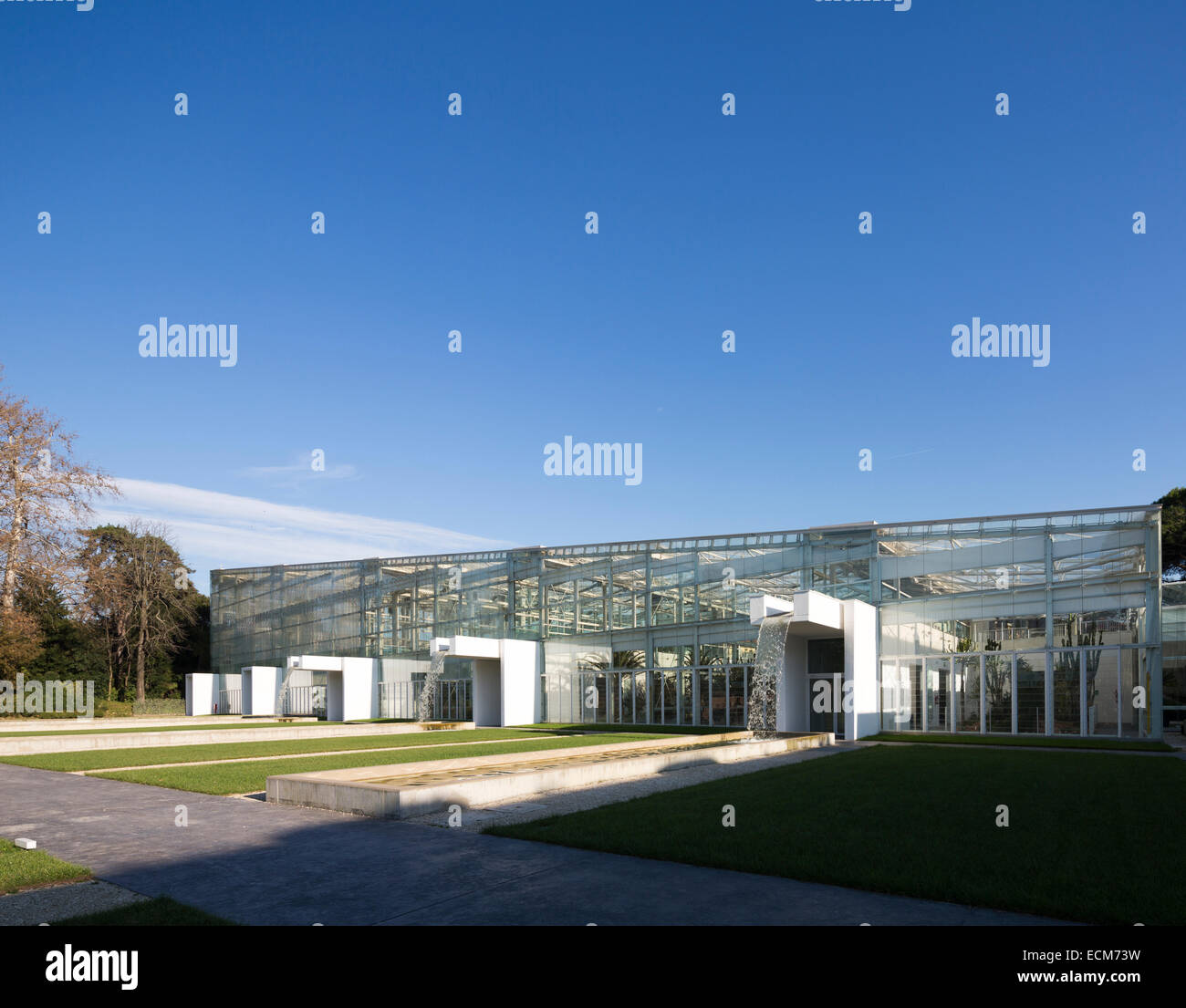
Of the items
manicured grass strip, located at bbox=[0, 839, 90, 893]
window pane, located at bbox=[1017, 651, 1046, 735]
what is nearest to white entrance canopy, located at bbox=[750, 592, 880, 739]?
window pane, located at bbox=[1017, 651, 1046, 735]

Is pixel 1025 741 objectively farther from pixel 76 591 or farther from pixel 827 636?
pixel 76 591

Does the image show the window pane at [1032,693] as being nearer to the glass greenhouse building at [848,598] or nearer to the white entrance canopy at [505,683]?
the glass greenhouse building at [848,598]

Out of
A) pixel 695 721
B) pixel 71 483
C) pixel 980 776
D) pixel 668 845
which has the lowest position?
pixel 695 721

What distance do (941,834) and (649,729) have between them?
85.5 feet

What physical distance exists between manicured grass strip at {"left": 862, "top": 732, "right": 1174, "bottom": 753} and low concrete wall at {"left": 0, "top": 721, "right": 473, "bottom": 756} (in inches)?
686

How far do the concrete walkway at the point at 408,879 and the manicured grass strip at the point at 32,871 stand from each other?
246 millimetres

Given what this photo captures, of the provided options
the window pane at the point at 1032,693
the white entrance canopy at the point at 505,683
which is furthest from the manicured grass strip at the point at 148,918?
the white entrance canopy at the point at 505,683

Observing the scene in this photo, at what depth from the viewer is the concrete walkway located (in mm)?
6754

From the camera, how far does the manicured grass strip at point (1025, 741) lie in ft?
84.6

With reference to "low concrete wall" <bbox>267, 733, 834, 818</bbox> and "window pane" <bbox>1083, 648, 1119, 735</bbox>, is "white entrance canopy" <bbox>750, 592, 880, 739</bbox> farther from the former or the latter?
"window pane" <bbox>1083, 648, 1119, 735</bbox>

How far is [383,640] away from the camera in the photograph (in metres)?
49.3

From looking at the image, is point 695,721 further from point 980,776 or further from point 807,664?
point 980,776
